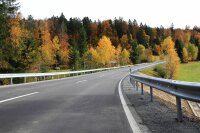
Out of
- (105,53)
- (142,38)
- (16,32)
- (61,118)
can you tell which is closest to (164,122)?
(61,118)

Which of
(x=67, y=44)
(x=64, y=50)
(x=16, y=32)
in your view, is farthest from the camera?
(x=67, y=44)

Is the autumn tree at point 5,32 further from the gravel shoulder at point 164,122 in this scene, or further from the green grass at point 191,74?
the green grass at point 191,74

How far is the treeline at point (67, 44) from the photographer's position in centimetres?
5041

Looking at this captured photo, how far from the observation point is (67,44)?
12156cm

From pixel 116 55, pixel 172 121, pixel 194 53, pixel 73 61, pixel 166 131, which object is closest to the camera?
pixel 166 131

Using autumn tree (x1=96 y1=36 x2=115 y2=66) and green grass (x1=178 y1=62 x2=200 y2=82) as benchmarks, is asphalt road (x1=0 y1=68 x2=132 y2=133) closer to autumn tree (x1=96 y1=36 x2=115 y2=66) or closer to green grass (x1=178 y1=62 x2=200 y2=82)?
green grass (x1=178 y1=62 x2=200 y2=82)

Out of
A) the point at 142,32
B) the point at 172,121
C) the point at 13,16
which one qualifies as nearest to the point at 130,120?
the point at 172,121

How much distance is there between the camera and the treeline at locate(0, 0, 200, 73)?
50.4 meters

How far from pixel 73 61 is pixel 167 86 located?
88.7m

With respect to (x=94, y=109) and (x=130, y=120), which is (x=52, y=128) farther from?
(x=94, y=109)

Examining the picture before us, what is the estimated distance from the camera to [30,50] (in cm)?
5244

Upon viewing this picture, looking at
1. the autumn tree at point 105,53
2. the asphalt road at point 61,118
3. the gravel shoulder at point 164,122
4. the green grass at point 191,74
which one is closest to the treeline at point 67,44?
the autumn tree at point 105,53

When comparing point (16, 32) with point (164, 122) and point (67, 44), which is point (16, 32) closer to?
point (164, 122)

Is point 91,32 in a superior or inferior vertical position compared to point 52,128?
superior
